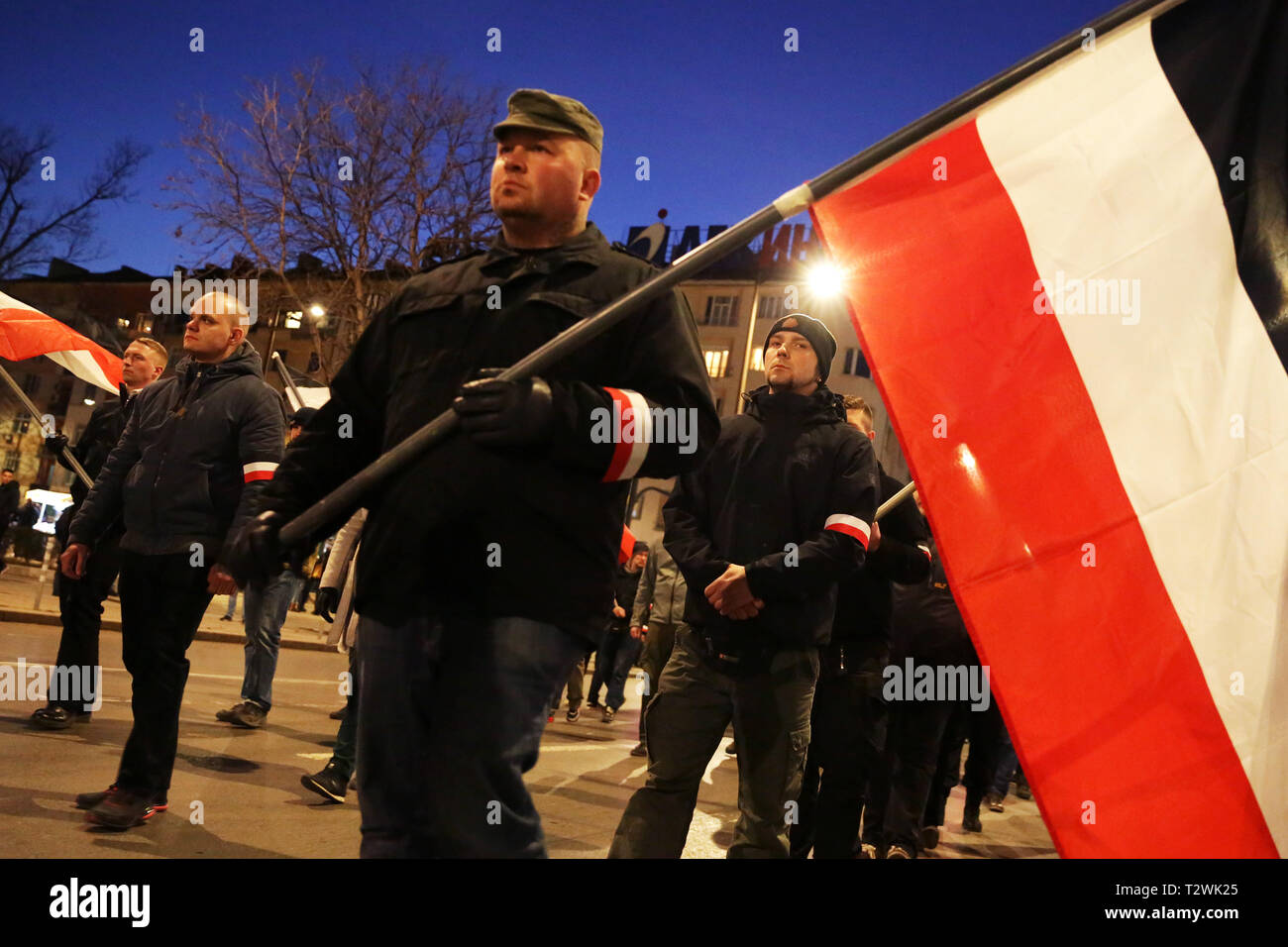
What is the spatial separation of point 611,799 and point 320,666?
27.5ft

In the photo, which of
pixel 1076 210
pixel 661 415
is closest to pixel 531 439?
pixel 661 415

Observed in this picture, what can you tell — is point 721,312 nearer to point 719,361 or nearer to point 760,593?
point 719,361

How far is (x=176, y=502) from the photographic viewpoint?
4859mm

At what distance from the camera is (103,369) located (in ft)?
35.1

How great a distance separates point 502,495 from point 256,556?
0.66 metres

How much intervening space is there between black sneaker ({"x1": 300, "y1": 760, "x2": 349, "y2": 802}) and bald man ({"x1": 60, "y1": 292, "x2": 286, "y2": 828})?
2.73 ft

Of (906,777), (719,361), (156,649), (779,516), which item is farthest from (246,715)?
(719,361)

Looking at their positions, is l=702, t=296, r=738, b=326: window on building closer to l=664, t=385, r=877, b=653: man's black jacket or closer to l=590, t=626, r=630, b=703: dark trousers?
l=590, t=626, r=630, b=703: dark trousers

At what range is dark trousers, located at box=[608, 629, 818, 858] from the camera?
3818 mm

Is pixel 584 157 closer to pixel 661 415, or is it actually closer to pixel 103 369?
pixel 661 415

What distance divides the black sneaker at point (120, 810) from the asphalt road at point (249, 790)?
2.3 inches
